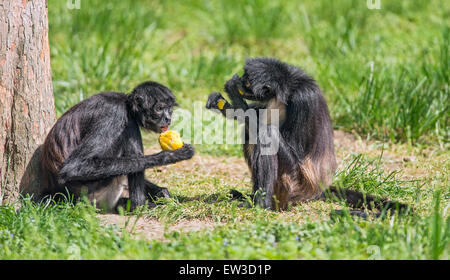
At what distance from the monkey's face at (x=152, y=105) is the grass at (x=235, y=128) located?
803mm

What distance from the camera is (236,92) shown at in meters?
5.74

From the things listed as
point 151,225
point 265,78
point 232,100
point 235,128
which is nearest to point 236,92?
point 232,100

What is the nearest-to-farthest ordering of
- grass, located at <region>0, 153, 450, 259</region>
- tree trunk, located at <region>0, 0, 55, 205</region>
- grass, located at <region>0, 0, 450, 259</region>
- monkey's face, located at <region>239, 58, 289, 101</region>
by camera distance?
grass, located at <region>0, 153, 450, 259</region> < grass, located at <region>0, 0, 450, 259</region> < tree trunk, located at <region>0, 0, 55, 205</region> < monkey's face, located at <region>239, 58, 289, 101</region>

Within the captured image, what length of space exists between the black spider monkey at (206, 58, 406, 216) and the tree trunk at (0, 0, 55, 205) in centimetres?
169

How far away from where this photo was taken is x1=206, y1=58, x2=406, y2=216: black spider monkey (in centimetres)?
528

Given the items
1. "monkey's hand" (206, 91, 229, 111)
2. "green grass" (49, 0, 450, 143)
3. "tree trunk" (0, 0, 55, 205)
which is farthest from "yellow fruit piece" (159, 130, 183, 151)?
"green grass" (49, 0, 450, 143)

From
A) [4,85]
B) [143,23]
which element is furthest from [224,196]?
[143,23]

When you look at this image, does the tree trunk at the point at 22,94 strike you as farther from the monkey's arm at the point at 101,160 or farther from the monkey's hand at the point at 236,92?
the monkey's hand at the point at 236,92

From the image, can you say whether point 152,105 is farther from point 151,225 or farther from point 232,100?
point 151,225

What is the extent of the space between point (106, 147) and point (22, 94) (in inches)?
35.0

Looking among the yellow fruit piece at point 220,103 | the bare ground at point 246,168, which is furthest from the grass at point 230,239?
the yellow fruit piece at point 220,103

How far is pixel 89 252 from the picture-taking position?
3781 mm

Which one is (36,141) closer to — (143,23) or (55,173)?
(55,173)

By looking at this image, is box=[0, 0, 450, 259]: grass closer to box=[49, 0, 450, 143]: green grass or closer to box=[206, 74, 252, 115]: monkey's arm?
box=[49, 0, 450, 143]: green grass
